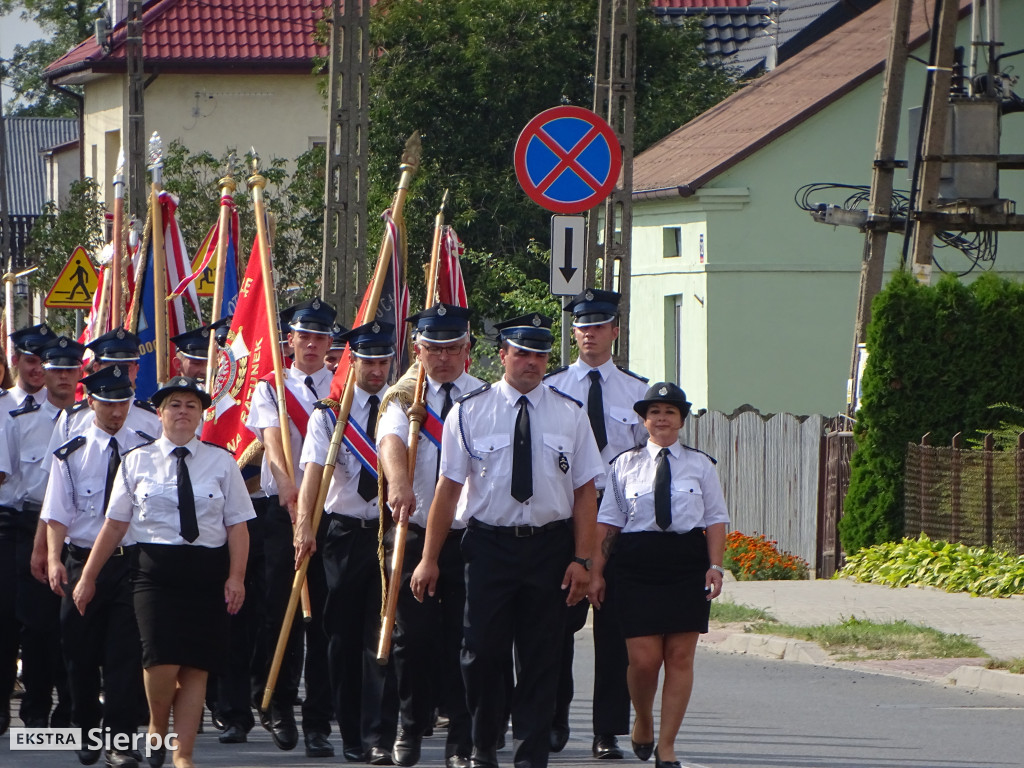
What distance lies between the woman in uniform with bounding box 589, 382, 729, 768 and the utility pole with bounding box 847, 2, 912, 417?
12.5 m

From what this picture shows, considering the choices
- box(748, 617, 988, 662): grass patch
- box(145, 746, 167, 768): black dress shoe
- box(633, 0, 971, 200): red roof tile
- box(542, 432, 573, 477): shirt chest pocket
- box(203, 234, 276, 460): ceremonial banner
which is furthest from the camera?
box(633, 0, 971, 200): red roof tile

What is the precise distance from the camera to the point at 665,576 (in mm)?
8430

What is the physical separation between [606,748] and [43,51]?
229 feet

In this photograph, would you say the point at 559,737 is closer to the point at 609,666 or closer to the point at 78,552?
the point at 609,666

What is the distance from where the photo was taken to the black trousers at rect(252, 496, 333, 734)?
374 inches

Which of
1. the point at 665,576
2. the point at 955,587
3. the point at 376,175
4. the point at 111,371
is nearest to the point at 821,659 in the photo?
the point at 955,587

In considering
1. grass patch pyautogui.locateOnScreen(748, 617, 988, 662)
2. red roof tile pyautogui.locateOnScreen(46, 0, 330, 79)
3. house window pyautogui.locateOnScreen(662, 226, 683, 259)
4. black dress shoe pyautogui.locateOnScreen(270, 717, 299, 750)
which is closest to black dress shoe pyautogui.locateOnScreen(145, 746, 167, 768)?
black dress shoe pyautogui.locateOnScreen(270, 717, 299, 750)

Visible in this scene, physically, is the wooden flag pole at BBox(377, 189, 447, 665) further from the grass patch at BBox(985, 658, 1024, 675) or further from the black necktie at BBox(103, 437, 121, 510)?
the grass patch at BBox(985, 658, 1024, 675)

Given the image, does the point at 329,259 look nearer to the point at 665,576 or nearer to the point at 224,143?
the point at 665,576

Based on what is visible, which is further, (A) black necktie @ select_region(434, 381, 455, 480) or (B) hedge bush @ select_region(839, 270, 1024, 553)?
(B) hedge bush @ select_region(839, 270, 1024, 553)

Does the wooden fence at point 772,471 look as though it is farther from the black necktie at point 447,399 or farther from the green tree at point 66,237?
the green tree at point 66,237

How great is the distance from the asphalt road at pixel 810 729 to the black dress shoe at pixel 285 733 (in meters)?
0.06

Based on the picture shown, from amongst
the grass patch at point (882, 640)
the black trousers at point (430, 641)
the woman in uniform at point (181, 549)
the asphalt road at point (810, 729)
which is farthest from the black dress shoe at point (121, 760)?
the grass patch at point (882, 640)

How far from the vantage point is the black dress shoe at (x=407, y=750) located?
880 cm
